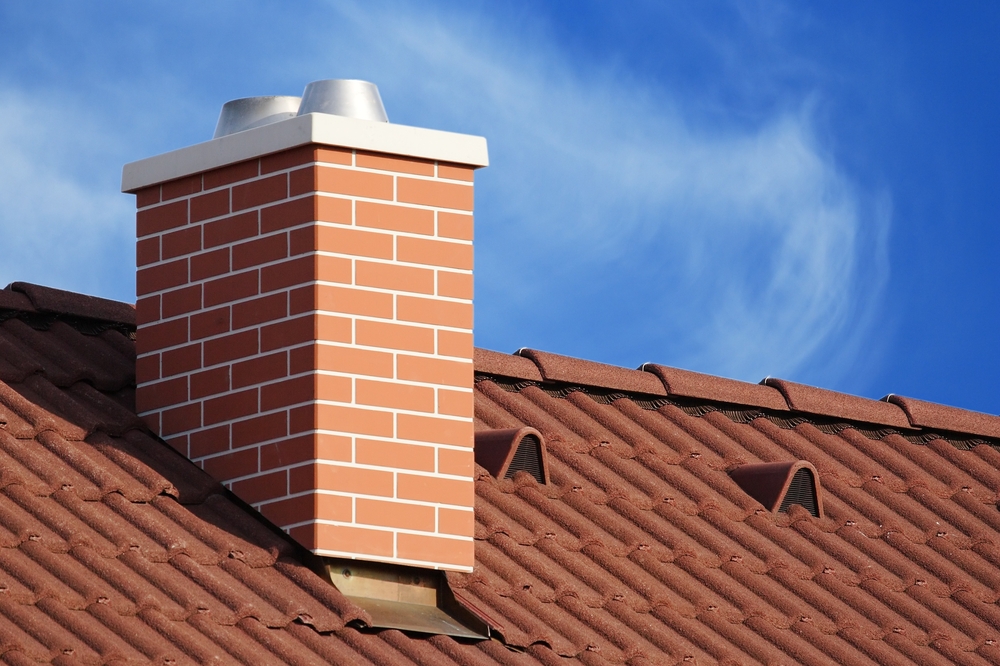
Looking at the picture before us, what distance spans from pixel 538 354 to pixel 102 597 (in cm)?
404

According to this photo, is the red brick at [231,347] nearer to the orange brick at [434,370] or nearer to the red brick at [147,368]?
the red brick at [147,368]

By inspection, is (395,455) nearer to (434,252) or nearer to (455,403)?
(455,403)

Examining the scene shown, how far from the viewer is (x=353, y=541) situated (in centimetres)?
696

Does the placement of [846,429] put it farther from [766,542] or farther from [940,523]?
[766,542]

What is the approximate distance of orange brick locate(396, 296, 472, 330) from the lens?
7375mm

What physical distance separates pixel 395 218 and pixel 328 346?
657 mm

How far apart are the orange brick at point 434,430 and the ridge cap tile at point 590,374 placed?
223 cm

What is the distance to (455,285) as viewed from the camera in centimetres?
755

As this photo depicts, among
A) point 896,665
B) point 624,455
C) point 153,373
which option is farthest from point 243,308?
point 896,665

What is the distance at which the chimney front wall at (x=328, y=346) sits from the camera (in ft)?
23.1

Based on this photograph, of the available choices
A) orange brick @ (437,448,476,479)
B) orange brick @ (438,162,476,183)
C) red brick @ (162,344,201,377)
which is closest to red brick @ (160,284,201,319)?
red brick @ (162,344,201,377)

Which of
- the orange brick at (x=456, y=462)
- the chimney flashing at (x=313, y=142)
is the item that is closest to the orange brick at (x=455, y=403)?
the orange brick at (x=456, y=462)

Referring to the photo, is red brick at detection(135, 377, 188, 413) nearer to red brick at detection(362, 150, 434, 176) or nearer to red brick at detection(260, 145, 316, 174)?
red brick at detection(260, 145, 316, 174)

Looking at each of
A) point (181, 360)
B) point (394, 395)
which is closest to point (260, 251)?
point (181, 360)
